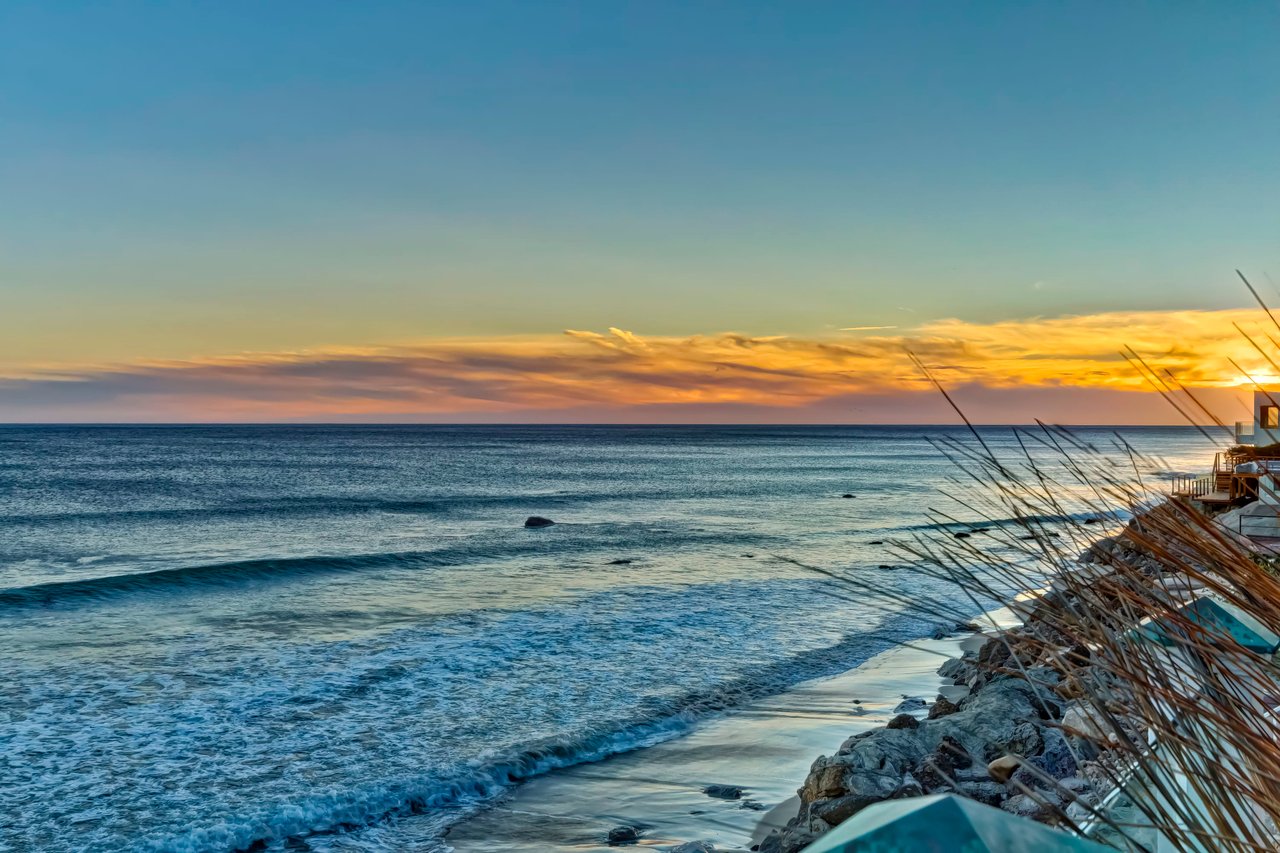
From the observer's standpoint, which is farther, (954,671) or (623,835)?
(954,671)

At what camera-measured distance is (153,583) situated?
871 inches

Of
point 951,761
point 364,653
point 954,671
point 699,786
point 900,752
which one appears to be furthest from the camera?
point 364,653

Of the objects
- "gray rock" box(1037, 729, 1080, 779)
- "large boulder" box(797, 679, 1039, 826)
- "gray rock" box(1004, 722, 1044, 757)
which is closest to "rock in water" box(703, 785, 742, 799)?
"large boulder" box(797, 679, 1039, 826)

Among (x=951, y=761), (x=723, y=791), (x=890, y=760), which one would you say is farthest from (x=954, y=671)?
(x=951, y=761)

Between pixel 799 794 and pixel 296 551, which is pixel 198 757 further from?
pixel 296 551

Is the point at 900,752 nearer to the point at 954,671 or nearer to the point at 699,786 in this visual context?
the point at 699,786

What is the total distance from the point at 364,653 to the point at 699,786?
7.60 meters

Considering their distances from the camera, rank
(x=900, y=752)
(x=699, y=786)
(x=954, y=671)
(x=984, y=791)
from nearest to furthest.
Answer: (x=984, y=791) < (x=900, y=752) < (x=699, y=786) < (x=954, y=671)

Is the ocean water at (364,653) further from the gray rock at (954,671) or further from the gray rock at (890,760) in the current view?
the gray rock at (890,760)

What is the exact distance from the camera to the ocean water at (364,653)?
28.5 ft

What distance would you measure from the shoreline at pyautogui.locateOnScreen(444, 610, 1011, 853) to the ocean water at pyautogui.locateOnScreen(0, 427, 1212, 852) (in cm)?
42

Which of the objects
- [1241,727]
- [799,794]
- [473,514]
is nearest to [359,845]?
[799,794]

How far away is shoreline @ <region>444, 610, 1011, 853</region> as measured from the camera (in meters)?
7.64

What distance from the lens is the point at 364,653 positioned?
1451cm
